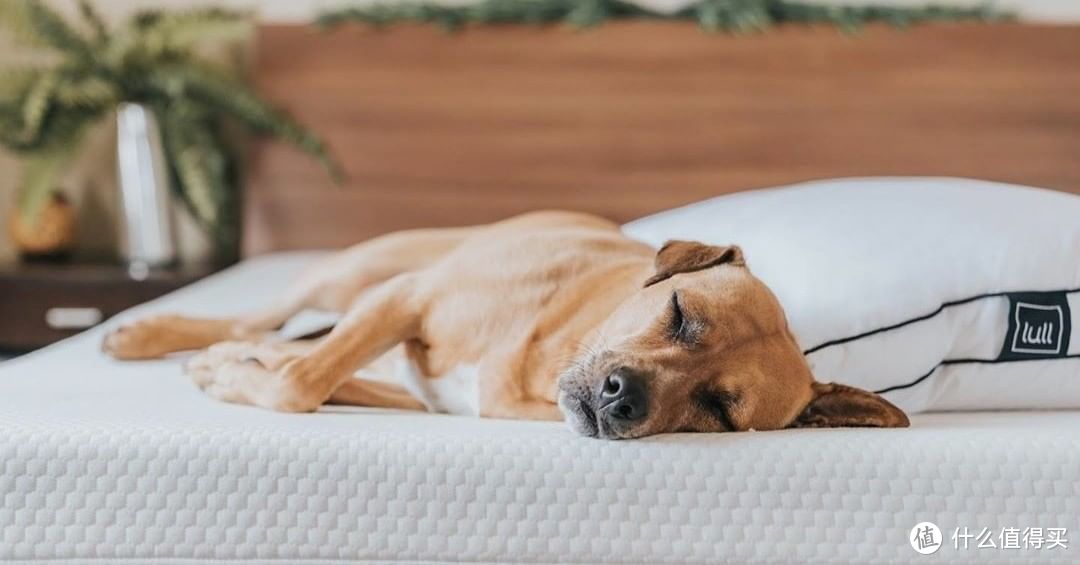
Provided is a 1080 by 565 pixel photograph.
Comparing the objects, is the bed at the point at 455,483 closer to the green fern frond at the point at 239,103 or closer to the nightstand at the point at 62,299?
the nightstand at the point at 62,299

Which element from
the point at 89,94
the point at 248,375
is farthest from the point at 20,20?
the point at 248,375

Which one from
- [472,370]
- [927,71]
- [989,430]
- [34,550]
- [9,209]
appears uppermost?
[927,71]

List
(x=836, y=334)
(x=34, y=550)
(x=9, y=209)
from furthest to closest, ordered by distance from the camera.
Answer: (x=9, y=209), (x=836, y=334), (x=34, y=550)

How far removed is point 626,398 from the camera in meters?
1.43

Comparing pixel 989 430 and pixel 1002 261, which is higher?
pixel 1002 261

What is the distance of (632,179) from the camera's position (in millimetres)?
3498

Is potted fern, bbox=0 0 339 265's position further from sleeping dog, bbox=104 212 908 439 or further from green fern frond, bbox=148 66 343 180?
sleeping dog, bbox=104 212 908 439

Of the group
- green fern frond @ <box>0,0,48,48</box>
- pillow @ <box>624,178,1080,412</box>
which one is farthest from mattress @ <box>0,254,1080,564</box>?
green fern frond @ <box>0,0,48,48</box>

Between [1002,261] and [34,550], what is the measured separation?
1394mm

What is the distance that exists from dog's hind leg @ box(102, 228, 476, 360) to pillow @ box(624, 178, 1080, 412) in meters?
0.77

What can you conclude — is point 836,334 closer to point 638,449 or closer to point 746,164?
point 638,449

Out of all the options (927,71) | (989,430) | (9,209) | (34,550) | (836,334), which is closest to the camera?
(34,550)

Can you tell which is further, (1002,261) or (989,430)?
(1002,261)

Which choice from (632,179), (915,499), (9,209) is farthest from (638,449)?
(9,209)
